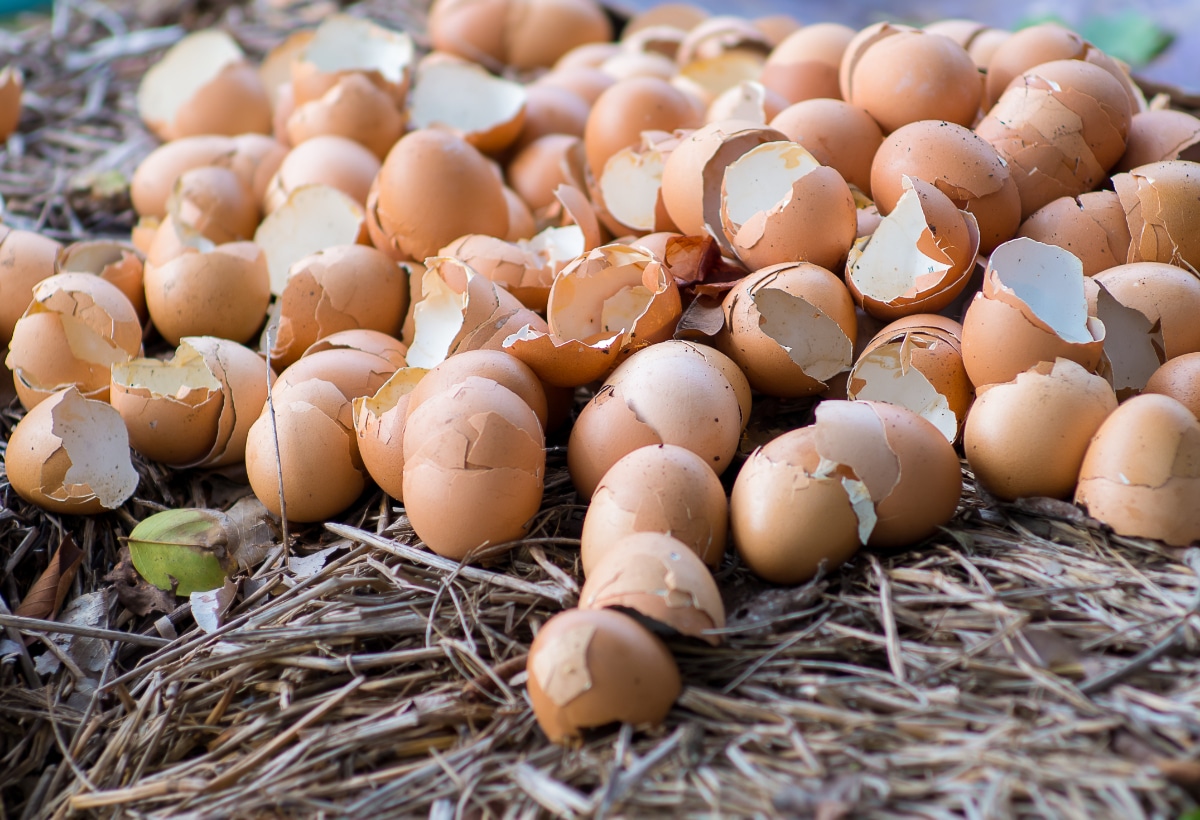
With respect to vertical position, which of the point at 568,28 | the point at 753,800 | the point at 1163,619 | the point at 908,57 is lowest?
the point at 753,800

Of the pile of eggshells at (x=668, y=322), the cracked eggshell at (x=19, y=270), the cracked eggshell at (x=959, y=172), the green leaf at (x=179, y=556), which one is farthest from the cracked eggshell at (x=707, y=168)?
the cracked eggshell at (x=19, y=270)

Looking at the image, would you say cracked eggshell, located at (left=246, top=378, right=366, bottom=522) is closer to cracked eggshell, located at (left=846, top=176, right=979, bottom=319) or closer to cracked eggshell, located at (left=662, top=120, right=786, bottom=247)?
cracked eggshell, located at (left=662, top=120, right=786, bottom=247)

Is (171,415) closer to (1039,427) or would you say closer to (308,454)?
(308,454)

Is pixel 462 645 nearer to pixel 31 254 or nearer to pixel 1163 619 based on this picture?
pixel 1163 619

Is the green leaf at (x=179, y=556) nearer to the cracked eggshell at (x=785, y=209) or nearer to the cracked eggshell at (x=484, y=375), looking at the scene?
the cracked eggshell at (x=484, y=375)

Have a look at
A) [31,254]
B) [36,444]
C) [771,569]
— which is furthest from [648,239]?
[31,254]

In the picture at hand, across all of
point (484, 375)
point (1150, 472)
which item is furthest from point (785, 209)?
point (1150, 472)

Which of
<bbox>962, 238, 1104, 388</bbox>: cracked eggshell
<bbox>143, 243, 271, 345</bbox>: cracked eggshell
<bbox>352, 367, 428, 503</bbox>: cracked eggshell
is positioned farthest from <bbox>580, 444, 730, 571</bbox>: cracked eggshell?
<bbox>143, 243, 271, 345</bbox>: cracked eggshell
